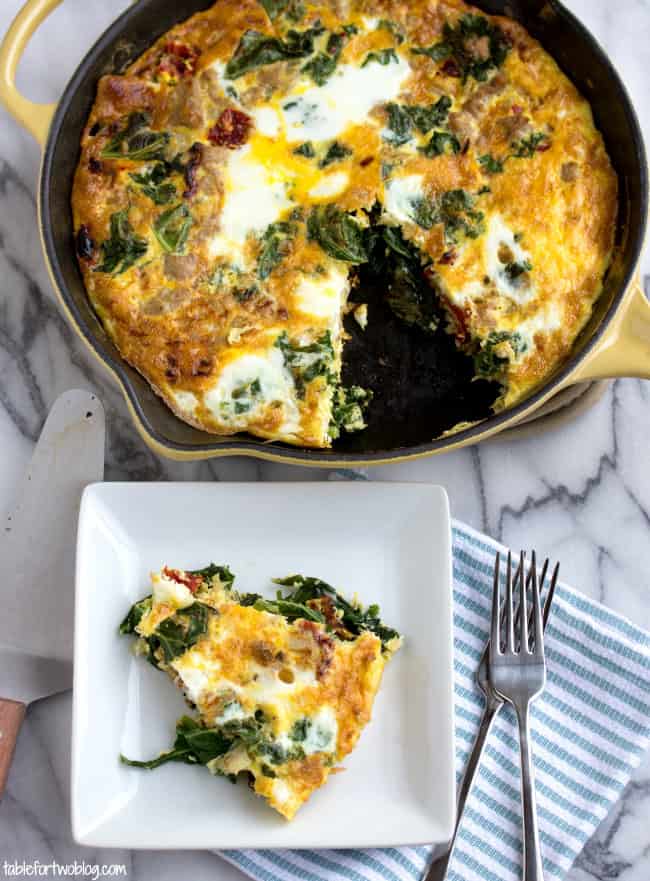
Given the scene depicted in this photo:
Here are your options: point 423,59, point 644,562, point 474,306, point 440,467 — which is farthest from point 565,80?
point 644,562

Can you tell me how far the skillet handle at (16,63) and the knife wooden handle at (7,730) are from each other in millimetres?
1804

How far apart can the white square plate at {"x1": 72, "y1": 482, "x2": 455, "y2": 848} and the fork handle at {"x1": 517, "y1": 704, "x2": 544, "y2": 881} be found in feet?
0.92

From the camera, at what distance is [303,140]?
128 inches

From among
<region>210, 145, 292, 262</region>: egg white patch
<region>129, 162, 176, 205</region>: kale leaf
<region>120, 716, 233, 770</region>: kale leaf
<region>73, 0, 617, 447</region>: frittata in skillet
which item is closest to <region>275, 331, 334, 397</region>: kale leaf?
<region>73, 0, 617, 447</region>: frittata in skillet

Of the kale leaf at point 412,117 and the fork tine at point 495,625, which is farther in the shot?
the fork tine at point 495,625

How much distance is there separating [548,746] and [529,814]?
0.78 ft

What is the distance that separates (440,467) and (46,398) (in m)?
1.41

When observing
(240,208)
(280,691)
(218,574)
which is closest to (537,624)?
(280,691)

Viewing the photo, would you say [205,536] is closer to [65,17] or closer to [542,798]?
[542,798]

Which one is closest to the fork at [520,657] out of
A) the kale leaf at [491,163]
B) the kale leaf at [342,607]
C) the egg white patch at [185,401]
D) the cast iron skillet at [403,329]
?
the kale leaf at [342,607]

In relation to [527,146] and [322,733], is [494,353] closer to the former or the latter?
[527,146]

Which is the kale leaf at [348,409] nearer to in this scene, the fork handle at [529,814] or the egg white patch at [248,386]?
the egg white patch at [248,386]

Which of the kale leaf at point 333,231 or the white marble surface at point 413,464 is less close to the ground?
the kale leaf at point 333,231

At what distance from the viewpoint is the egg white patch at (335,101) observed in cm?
326
